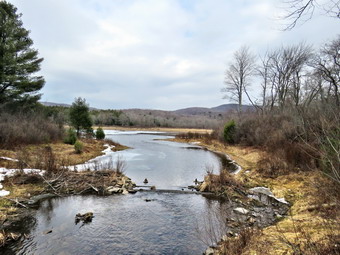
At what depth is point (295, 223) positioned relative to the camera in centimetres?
648

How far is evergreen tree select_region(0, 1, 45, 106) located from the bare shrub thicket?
7.02 feet

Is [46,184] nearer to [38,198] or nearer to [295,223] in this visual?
[38,198]

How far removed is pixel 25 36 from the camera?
24.4 meters

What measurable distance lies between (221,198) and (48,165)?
29.5ft

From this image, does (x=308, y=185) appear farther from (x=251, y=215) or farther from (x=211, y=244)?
(x=211, y=244)

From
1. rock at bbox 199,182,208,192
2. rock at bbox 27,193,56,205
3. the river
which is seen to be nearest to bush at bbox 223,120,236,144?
rock at bbox 199,182,208,192

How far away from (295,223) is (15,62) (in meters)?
25.8

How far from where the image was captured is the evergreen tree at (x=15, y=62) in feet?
70.1

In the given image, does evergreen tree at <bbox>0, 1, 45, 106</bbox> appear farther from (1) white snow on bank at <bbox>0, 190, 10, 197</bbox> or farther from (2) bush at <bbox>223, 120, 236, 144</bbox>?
(2) bush at <bbox>223, 120, 236, 144</bbox>

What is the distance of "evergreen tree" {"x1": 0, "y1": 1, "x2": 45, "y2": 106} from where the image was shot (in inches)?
842

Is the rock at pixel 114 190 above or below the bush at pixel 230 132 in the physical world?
below

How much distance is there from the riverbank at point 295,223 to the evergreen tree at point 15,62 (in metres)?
21.6

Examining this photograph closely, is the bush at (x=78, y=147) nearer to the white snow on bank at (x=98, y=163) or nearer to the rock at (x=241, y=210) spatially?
the white snow on bank at (x=98, y=163)

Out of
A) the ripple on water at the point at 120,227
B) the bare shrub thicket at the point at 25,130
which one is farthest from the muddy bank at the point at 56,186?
the bare shrub thicket at the point at 25,130
